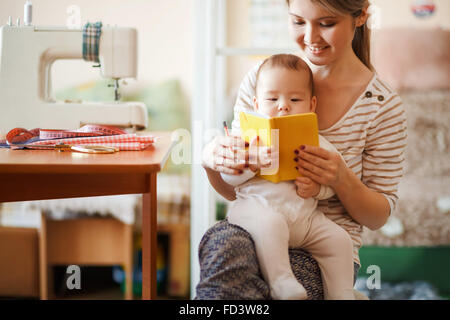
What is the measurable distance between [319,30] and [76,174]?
25.5 inches

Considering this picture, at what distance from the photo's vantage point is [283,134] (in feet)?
3.48

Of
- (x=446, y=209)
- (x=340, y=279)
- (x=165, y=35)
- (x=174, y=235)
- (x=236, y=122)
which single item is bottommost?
(x=174, y=235)

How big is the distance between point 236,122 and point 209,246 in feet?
1.23

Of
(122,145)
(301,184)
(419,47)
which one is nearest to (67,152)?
(122,145)

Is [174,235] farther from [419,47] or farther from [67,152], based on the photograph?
[419,47]

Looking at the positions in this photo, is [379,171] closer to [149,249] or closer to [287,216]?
[287,216]

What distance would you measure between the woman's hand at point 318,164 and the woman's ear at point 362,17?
355 millimetres

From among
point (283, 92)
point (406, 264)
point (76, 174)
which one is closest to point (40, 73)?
point (76, 174)

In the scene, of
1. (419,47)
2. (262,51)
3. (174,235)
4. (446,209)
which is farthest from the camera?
(419,47)

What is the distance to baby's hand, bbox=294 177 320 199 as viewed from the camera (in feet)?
3.59

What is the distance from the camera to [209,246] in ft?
3.36

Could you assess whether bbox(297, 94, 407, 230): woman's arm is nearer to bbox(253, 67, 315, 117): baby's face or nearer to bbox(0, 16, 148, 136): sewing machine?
bbox(253, 67, 315, 117): baby's face

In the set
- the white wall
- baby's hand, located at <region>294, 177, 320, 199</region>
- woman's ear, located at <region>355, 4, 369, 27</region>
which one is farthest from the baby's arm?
the white wall

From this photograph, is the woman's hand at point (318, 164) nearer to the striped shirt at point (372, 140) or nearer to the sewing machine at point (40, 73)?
the striped shirt at point (372, 140)
